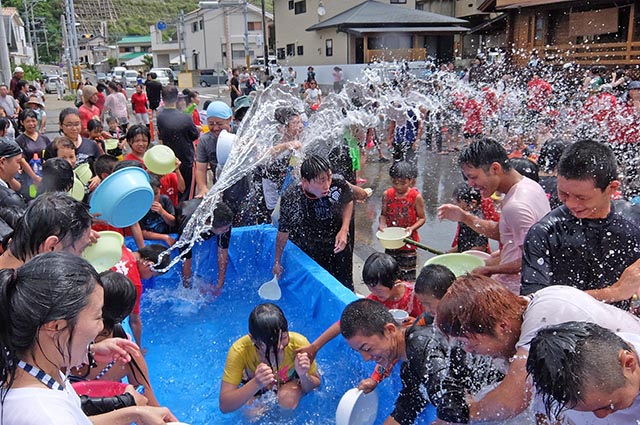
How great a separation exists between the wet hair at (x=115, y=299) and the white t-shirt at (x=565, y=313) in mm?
2049

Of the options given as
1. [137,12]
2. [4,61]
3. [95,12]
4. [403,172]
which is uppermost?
[137,12]

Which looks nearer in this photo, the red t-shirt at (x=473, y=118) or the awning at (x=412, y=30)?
the red t-shirt at (x=473, y=118)

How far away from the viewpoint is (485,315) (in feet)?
6.55

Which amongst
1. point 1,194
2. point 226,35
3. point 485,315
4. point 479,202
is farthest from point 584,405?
point 226,35

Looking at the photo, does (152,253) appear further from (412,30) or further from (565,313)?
(412,30)

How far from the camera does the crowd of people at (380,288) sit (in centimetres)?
168

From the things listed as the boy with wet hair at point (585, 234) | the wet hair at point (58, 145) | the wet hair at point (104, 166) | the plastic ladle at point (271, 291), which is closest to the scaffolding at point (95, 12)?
the wet hair at point (58, 145)

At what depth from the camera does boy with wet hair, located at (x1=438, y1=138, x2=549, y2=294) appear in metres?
3.02

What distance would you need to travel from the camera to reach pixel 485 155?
10.1 feet

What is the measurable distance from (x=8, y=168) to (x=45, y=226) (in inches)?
76.8

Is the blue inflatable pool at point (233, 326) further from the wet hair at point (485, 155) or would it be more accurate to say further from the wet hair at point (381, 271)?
the wet hair at point (485, 155)

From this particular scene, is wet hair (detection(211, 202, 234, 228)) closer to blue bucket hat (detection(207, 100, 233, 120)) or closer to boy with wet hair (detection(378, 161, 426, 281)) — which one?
blue bucket hat (detection(207, 100, 233, 120))

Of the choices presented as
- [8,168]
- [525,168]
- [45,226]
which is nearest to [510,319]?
[45,226]

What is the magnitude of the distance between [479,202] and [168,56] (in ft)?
253
